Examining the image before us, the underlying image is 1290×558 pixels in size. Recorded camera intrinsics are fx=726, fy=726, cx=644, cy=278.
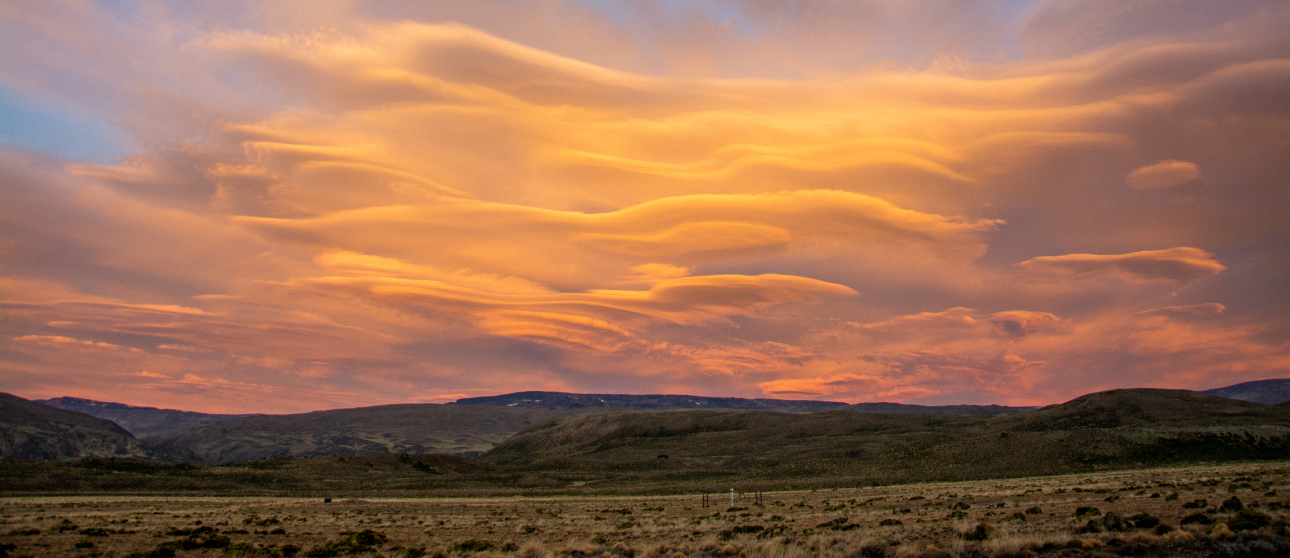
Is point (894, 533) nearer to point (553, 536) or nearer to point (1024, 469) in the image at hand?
point (553, 536)

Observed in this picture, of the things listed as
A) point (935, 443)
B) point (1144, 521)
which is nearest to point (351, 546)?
point (1144, 521)

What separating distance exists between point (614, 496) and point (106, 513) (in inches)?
1696

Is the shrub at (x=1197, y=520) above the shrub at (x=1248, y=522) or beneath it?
beneath

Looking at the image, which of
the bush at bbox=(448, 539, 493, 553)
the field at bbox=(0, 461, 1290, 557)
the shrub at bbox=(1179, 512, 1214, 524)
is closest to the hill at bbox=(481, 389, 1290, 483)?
the field at bbox=(0, 461, 1290, 557)

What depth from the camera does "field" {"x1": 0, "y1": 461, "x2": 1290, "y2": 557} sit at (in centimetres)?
1880

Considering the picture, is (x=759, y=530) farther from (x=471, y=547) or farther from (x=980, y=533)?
(x=471, y=547)

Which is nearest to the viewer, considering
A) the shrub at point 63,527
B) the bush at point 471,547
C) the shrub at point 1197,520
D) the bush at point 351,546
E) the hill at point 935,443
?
the shrub at point 1197,520

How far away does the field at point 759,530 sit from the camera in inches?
740

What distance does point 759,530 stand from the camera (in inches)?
1131

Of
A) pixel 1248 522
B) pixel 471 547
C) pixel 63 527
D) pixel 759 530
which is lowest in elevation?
pixel 63 527

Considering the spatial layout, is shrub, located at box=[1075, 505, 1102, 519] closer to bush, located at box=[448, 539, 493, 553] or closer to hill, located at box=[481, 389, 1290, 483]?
bush, located at box=[448, 539, 493, 553]

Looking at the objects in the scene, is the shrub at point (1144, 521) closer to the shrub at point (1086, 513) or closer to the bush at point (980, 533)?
the shrub at point (1086, 513)

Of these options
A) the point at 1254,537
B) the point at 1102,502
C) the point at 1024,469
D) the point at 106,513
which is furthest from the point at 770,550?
the point at 1024,469

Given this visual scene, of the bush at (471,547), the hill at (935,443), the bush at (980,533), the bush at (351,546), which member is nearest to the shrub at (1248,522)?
the bush at (980,533)
